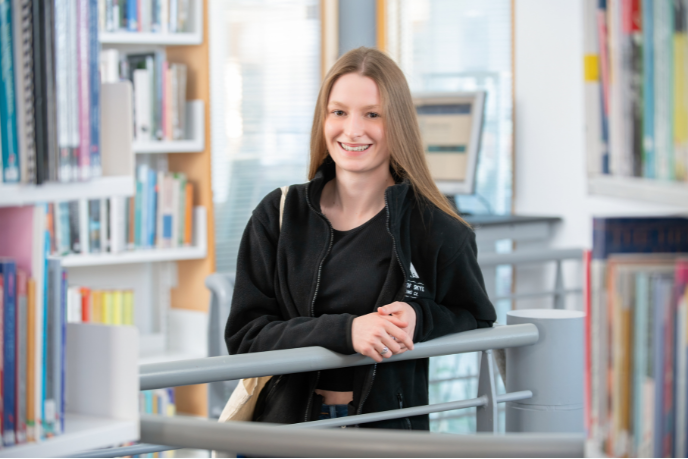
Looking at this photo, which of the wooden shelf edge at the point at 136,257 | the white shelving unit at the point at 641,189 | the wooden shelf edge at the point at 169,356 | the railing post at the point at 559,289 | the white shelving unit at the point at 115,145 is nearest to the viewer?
the white shelving unit at the point at 641,189

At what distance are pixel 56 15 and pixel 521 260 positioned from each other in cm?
227

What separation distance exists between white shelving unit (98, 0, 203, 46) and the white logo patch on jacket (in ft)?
6.84

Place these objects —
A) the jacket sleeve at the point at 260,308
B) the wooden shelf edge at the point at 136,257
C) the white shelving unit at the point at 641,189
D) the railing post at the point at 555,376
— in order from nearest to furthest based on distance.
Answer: the white shelving unit at the point at 641,189 → the jacket sleeve at the point at 260,308 → the railing post at the point at 555,376 → the wooden shelf edge at the point at 136,257

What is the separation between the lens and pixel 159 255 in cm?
321

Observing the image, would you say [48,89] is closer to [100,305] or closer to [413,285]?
[413,285]

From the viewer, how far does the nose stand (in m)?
1.53

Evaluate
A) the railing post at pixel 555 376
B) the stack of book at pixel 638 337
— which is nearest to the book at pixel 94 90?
the stack of book at pixel 638 337

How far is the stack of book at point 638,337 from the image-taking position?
0.75 meters

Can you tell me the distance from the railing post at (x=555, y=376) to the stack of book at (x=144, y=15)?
7.42 ft

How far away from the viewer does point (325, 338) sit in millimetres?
1313

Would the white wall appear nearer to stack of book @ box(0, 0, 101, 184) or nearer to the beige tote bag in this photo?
the beige tote bag

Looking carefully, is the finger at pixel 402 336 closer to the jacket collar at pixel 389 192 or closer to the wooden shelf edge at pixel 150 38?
the jacket collar at pixel 389 192

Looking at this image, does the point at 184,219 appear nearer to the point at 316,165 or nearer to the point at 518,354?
the point at 316,165

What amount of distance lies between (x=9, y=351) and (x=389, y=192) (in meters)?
0.77
